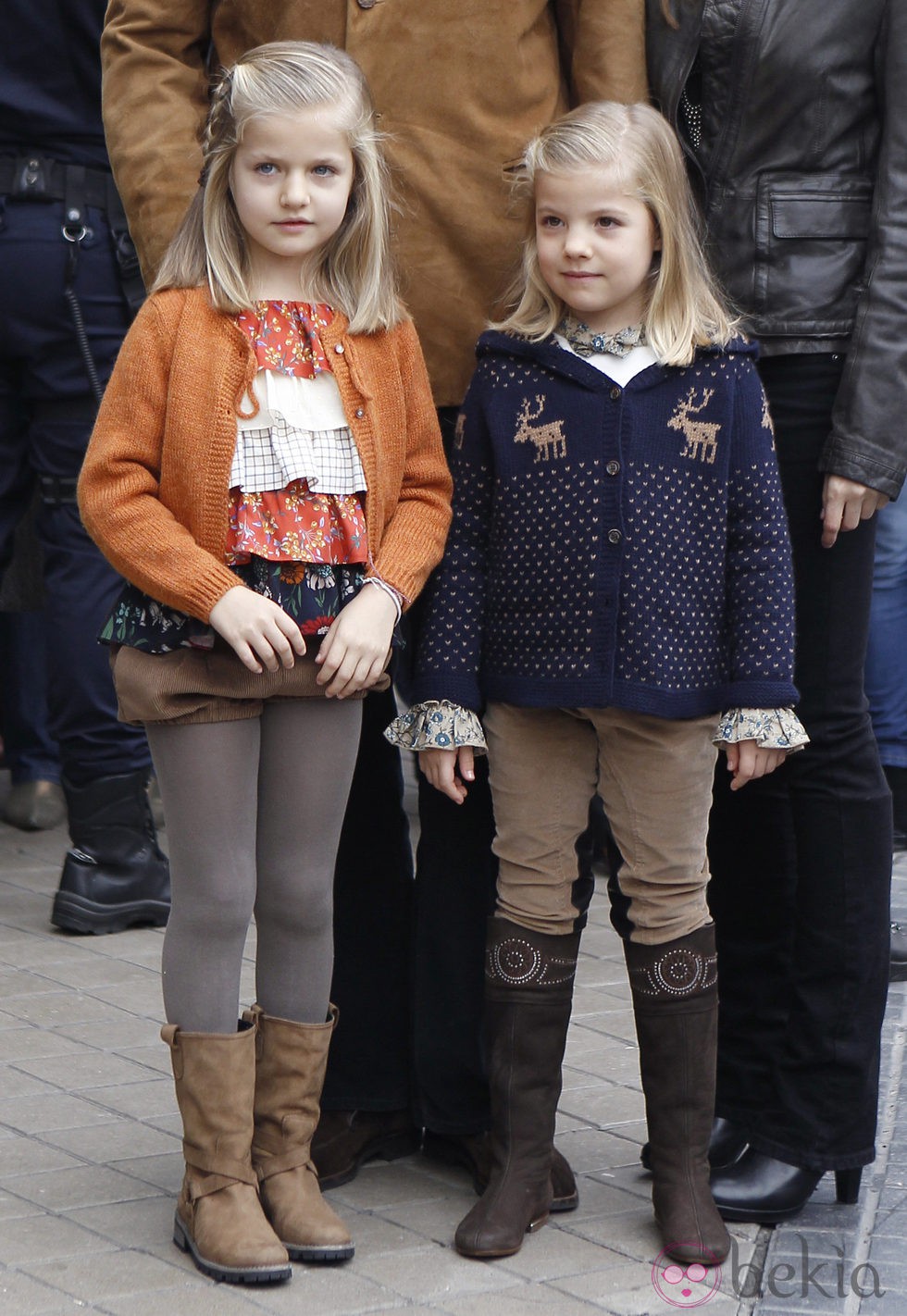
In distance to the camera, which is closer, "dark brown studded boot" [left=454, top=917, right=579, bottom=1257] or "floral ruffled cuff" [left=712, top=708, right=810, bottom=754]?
"floral ruffled cuff" [left=712, top=708, right=810, bottom=754]

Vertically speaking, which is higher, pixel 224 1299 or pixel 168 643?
pixel 168 643

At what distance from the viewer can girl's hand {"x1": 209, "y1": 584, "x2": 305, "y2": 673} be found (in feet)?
8.38

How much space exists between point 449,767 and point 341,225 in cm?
81

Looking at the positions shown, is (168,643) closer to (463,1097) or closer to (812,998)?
(463,1097)

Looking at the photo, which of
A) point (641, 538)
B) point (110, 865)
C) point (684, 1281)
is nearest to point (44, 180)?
point (110, 865)

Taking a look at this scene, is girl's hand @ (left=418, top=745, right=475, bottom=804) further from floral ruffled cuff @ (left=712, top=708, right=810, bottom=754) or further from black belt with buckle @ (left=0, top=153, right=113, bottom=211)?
black belt with buckle @ (left=0, top=153, right=113, bottom=211)

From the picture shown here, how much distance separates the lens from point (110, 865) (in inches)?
177

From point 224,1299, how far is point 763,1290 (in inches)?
30.1

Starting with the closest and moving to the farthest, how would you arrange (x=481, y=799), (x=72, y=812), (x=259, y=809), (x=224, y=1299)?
(x=224, y=1299)
(x=259, y=809)
(x=481, y=799)
(x=72, y=812)

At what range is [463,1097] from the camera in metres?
3.08

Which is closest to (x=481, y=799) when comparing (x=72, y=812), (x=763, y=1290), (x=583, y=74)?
(x=763, y=1290)

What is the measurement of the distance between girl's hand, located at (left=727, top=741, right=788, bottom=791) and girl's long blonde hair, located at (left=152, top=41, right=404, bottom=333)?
2.62 feet

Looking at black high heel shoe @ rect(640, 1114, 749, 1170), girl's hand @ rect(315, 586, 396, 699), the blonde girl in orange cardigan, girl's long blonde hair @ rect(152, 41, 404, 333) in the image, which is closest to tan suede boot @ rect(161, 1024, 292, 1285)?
the blonde girl in orange cardigan

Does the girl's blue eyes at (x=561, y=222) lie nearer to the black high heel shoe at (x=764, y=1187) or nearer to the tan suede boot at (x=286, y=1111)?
the tan suede boot at (x=286, y=1111)
